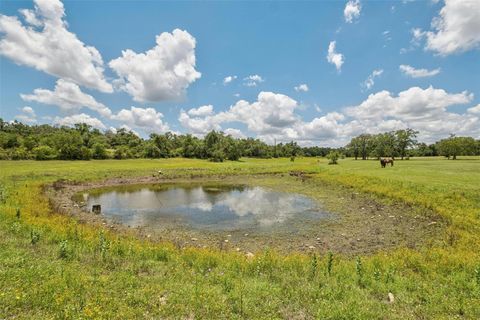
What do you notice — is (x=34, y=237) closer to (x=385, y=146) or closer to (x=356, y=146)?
(x=385, y=146)

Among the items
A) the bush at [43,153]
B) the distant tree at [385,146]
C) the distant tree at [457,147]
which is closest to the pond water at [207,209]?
the bush at [43,153]

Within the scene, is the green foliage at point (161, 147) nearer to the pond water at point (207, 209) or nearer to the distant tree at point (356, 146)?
the distant tree at point (356, 146)

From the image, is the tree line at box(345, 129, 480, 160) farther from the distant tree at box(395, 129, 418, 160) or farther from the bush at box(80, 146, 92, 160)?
the bush at box(80, 146, 92, 160)

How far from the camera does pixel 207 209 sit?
21875 millimetres

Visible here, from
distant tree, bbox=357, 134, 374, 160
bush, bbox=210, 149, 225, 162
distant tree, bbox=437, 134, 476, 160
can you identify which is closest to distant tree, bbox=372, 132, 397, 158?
distant tree, bbox=357, 134, 374, 160

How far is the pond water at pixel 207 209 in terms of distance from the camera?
57.2 ft

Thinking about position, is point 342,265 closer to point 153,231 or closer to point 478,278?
point 478,278

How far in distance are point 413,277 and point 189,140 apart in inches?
4104

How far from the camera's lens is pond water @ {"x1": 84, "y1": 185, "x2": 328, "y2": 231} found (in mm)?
17428

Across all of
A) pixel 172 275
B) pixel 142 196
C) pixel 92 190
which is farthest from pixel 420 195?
pixel 92 190

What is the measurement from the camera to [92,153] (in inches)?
3118

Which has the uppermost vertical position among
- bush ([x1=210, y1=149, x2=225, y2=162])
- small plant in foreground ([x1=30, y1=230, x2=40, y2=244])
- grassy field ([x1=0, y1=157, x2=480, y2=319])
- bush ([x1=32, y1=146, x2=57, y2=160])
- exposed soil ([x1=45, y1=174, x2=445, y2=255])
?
bush ([x1=32, y1=146, x2=57, y2=160])

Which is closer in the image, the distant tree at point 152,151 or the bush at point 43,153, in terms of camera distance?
the bush at point 43,153

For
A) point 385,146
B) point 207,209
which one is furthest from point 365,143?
point 207,209
